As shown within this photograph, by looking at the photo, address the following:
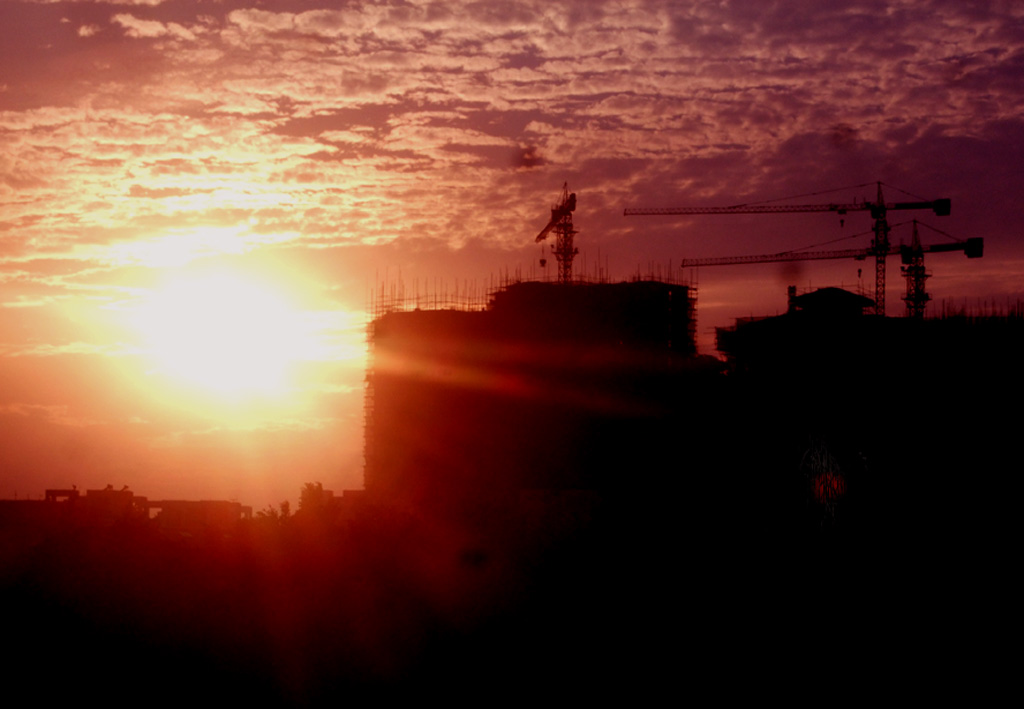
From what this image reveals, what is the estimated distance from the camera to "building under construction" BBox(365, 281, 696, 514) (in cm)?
7631

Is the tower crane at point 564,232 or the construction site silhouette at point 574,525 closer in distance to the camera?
the construction site silhouette at point 574,525

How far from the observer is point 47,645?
30.5 meters

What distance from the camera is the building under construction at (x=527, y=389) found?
250ft

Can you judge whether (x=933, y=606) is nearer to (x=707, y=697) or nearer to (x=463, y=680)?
(x=707, y=697)

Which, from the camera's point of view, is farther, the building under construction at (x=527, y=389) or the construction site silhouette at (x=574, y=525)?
the building under construction at (x=527, y=389)

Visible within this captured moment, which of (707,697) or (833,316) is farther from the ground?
(833,316)

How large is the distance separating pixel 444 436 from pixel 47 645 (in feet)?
168

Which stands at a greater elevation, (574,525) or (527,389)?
(527,389)

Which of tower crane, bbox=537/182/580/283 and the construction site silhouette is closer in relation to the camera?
the construction site silhouette

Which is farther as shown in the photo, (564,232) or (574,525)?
(564,232)

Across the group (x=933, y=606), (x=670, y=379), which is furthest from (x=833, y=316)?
(x=933, y=606)

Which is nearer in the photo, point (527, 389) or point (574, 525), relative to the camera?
point (574, 525)

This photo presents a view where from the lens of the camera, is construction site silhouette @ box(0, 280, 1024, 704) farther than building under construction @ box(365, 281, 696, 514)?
No

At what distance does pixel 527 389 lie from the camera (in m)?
80.9
